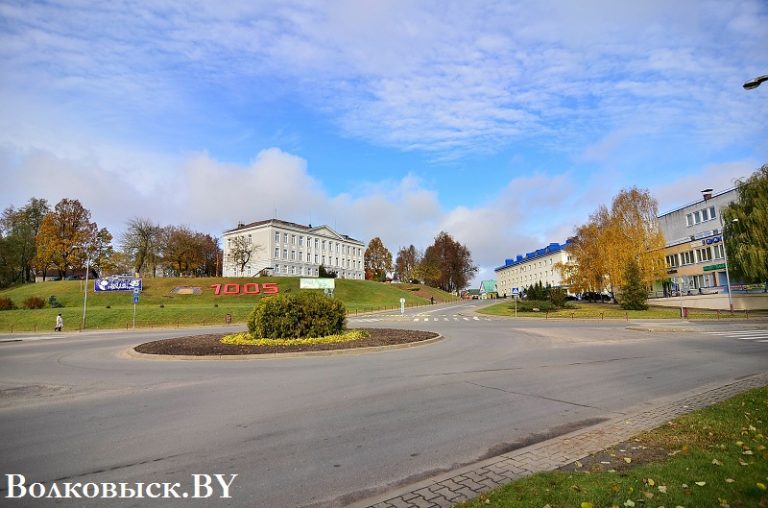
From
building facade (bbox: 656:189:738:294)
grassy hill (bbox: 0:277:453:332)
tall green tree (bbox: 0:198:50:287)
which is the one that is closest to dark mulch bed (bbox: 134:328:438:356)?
grassy hill (bbox: 0:277:453:332)

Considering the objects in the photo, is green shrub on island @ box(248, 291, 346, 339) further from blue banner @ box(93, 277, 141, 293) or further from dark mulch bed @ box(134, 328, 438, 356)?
blue banner @ box(93, 277, 141, 293)

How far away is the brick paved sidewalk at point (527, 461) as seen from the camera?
4.14 meters

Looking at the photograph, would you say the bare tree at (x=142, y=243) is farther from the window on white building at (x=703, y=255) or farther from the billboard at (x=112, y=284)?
the window on white building at (x=703, y=255)

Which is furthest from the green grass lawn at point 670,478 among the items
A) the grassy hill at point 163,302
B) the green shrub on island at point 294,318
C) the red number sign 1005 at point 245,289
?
the red number sign 1005 at point 245,289

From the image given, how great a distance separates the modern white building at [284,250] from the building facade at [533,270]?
46074mm

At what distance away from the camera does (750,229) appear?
124ft

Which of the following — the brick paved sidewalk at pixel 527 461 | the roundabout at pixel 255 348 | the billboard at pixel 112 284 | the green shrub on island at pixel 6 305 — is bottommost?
the brick paved sidewalk at pixel 527 461

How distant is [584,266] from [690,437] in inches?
2138

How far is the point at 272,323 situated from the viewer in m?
18.3

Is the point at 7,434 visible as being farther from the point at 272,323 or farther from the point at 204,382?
the point at 272,323

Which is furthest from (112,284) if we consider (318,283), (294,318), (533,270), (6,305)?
(533,270)

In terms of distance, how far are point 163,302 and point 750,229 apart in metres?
64.7

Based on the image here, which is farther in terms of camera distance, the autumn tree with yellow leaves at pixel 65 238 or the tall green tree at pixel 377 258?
the tall green tree at pixel 377 258

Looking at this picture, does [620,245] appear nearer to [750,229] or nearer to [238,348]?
[750,229]
